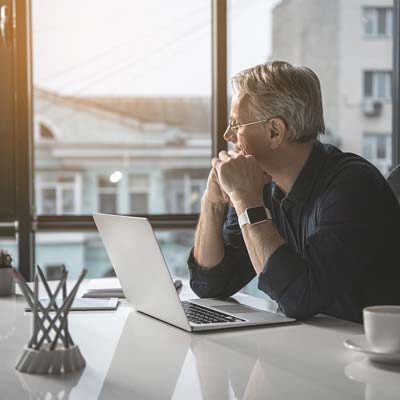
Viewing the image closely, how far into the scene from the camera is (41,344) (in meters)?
1.15

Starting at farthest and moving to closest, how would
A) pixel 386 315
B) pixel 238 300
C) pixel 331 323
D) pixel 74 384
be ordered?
pixel 238 300 → pixel 331 323 → pixel 386 315 → pixel 74 384

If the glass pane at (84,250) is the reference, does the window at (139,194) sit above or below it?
above

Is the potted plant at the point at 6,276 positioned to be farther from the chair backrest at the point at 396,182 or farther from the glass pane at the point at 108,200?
the glass pane at the point at 108,200

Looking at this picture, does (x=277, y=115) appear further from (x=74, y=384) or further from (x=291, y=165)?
(x=74, y=384)

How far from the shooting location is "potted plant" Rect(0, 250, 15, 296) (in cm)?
195

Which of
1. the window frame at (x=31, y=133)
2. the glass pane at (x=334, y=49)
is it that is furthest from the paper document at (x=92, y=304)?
the glass pane at (x=334, y=49)

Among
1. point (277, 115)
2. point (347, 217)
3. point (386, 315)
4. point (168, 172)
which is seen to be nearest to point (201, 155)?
point (168, 172)

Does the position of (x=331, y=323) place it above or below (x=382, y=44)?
below

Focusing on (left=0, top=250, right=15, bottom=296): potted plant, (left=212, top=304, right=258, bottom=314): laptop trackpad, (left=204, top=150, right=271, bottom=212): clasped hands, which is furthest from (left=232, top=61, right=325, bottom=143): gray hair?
(left=0, top=250, right=15, bottom=296): potted plant

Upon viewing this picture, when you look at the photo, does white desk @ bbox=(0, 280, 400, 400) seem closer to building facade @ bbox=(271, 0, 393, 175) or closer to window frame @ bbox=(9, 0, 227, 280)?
window frame @ bbox=(9, 0, 227, 280)

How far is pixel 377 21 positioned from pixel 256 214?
2.58 metres

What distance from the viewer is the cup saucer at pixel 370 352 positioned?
1171 mm

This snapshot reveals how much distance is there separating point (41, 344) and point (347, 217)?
0.78 meters

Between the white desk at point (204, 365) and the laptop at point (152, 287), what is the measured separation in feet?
0.11
